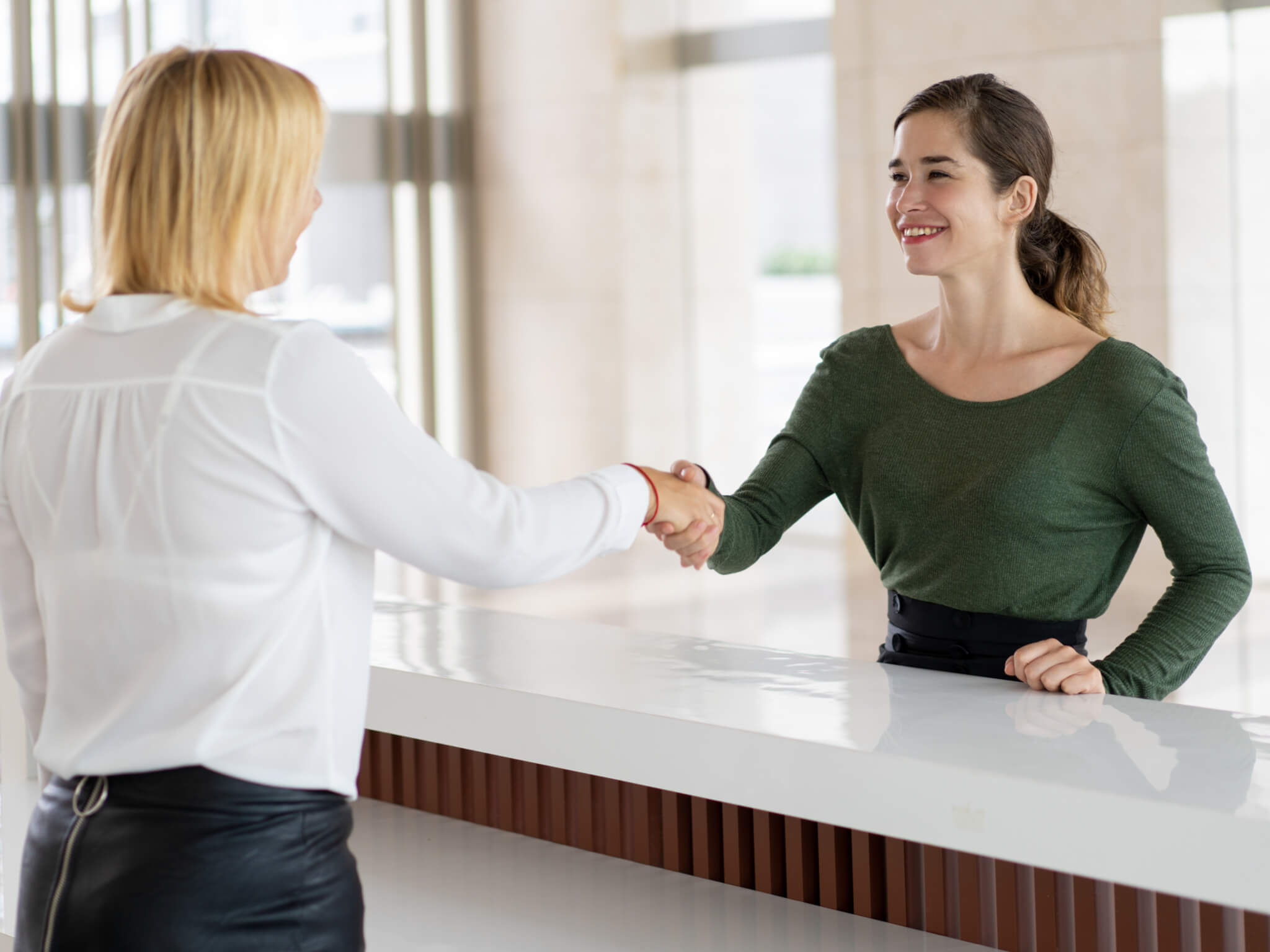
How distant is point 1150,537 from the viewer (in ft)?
25.0

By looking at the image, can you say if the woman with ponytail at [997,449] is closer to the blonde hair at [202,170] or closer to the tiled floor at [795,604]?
the blonde hair at [202,170]

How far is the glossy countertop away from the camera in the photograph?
149 cm

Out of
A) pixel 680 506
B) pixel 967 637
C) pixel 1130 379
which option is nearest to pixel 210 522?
pixel 680 506

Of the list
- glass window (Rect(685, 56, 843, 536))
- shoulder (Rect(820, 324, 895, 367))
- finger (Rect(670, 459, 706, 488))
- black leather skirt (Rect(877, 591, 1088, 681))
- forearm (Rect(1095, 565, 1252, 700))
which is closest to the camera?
forearm (Rect(1095, 565, 1252, 700))

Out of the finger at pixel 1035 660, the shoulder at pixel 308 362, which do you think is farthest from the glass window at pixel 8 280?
the shoulder at pixel 308 362

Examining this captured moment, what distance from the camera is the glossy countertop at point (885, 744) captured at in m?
1.49

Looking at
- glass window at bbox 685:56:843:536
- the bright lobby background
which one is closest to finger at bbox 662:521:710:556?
the bright lobby background

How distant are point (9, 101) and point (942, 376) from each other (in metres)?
7.73

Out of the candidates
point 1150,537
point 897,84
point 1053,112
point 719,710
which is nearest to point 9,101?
point 897,84

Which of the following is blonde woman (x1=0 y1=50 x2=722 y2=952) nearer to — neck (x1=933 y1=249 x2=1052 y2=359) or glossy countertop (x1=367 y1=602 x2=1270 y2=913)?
glossy countertop (x1=367 y1=602 x2=1270 y2=913)

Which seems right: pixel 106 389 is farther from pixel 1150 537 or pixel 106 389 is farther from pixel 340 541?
pixel 1150 537

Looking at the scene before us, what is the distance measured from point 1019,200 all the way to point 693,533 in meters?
0.86

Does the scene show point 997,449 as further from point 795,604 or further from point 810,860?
point 795,604

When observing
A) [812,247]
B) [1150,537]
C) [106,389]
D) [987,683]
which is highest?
[812,247]
